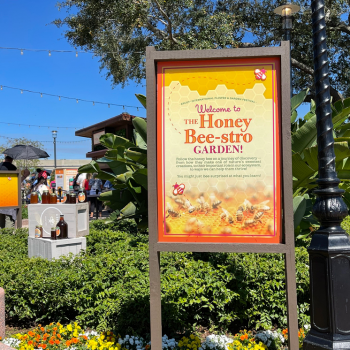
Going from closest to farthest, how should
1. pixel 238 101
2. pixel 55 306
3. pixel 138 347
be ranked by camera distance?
pixel 238 101
pixel 138 347
pixel 55 306

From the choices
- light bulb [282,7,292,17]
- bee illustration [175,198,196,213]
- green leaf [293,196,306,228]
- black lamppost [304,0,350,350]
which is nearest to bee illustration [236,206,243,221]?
bee illustration [175,198,196,213]

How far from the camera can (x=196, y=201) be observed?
2.24 meters

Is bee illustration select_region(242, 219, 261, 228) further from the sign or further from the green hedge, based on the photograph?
the sign

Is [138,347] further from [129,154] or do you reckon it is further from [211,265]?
[129,154]

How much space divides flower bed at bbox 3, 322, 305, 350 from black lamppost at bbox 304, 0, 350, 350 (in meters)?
0.59

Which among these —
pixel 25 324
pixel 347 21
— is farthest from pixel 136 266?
pixel 347 21

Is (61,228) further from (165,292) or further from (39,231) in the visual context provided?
(165,292)

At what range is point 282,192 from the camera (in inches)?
86.9

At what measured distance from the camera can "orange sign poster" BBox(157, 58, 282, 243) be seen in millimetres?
2207

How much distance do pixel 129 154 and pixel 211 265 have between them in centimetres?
139

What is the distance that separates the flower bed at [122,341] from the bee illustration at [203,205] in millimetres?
1108

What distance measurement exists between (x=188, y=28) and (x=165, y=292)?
11387mm

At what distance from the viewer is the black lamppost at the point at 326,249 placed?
2.24 metres

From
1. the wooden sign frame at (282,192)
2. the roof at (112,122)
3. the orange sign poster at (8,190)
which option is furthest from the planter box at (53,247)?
the roof at (112,122)
